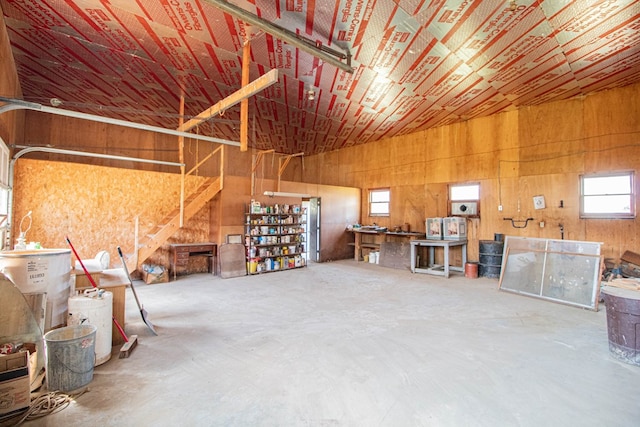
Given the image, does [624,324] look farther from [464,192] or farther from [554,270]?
[464,192]

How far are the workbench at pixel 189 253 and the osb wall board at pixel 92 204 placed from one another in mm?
398

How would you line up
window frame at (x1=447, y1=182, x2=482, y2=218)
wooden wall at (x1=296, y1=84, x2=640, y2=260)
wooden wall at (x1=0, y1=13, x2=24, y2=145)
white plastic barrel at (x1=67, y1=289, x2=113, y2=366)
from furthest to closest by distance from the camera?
window frame at (x1=447, y1=182, x2=482, y2=218) < wooden wall at (x1=296, y1=84, x2=640, y2=260) < wooden wall at (x1=0, y1=13, x2=24, y2=145) < white plastic barrel at (x1=67, y1=289, x2=113, y2=366)

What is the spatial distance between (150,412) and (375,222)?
8.26 metres

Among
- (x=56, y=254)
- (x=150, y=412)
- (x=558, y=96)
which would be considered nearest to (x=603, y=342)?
(x=150, y=412)

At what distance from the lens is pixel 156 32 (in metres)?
4.02

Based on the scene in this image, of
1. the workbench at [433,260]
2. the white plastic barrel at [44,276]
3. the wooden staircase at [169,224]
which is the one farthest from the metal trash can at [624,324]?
the wooden staircase at [169,224]

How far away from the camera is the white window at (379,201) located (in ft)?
31.0

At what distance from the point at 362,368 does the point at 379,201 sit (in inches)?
286

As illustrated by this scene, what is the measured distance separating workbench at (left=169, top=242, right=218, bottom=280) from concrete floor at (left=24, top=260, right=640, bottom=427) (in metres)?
1.67

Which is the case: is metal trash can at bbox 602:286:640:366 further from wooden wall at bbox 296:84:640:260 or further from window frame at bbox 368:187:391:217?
window frame at bbox 368:187:391:217

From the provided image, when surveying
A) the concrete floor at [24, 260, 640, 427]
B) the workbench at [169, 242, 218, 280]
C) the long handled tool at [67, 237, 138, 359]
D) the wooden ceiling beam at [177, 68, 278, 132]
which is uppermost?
the wooden ceiling beam at [177, 68, 278, 132]

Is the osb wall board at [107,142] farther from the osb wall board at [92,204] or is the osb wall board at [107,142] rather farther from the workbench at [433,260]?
the workbench at [433,260]

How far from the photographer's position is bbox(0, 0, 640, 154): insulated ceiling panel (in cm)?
363

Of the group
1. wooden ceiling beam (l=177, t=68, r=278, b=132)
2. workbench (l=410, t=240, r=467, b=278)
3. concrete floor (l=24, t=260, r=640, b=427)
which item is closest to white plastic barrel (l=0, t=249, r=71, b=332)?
concrete floor (l=24, t=260, r=640, b=427)
